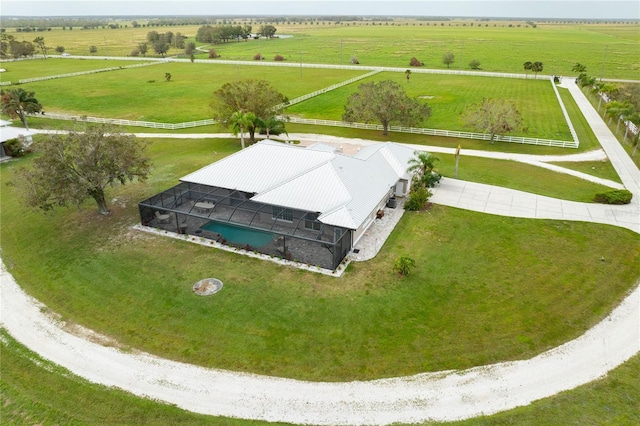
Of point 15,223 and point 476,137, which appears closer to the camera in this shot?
point 15,223

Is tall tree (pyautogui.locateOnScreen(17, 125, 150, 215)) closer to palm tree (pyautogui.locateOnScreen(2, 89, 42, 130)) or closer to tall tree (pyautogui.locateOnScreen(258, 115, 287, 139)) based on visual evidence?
tall tree (pyautogui.locateOnScreen(258, 115, 287, 139))

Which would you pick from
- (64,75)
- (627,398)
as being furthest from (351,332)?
(64,75)

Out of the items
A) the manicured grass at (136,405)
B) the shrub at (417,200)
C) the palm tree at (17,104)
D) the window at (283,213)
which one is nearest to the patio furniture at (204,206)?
the window at (283,213)

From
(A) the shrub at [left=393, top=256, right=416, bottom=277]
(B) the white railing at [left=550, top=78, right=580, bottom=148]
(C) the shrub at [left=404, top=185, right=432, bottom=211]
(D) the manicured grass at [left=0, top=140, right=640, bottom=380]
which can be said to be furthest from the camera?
(B) the white railing at [left=550, top=78, right=580, bottom=148]

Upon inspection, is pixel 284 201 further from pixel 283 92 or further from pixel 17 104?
pixel 283 92

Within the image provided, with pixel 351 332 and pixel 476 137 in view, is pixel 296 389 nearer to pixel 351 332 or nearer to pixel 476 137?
pixel 351 332

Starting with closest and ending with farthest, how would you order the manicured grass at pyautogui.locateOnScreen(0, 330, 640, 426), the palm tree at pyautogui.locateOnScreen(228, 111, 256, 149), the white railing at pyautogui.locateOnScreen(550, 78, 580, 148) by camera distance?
A: the manicured grass at pyautogui.locateOnScreen(0, 330, 640, 426) < the palm tree at pyautogui.locateOnScreen(228, 111, 256, 149) < the white railing at pyautogui.locateOnScreen(550, 78, 580, 148)

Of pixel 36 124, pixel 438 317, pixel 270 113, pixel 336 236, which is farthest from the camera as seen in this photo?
pixel 36 124

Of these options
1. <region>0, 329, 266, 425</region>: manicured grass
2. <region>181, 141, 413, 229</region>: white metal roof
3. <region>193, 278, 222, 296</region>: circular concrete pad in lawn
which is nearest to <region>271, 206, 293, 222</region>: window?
Answer: <region>181, 141, 413, 229</region>: white metal roof
